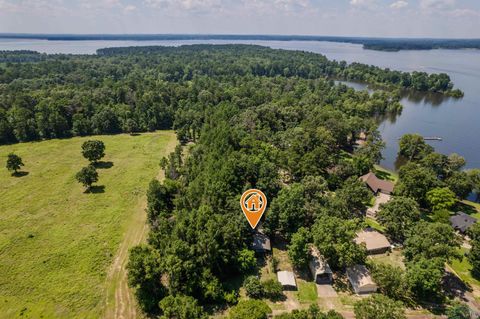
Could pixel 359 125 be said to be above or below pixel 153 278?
above

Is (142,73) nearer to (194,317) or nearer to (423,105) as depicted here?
(423,105)

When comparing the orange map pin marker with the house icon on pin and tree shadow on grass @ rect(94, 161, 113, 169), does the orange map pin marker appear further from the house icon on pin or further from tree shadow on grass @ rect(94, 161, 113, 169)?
tree shadow on grass @ rect(94, 161, 113, 169)

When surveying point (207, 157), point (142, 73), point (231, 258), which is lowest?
point (231, 258)

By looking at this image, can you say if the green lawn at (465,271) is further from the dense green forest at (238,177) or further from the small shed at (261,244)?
the small shed at (261,244)

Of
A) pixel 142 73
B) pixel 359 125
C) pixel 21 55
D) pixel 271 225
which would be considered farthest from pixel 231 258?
pixel 21 55

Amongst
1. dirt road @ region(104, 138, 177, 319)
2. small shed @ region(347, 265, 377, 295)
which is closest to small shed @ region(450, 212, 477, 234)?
small shed @ region(347, 265, 377, 295)

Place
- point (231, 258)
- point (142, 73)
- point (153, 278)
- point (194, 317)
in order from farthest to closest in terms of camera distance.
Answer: point (142, 73) < point (231, 258) < point (153, 278) < point (194, 317)

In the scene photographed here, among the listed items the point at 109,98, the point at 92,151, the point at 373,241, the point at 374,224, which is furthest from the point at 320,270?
the point at 109,98
